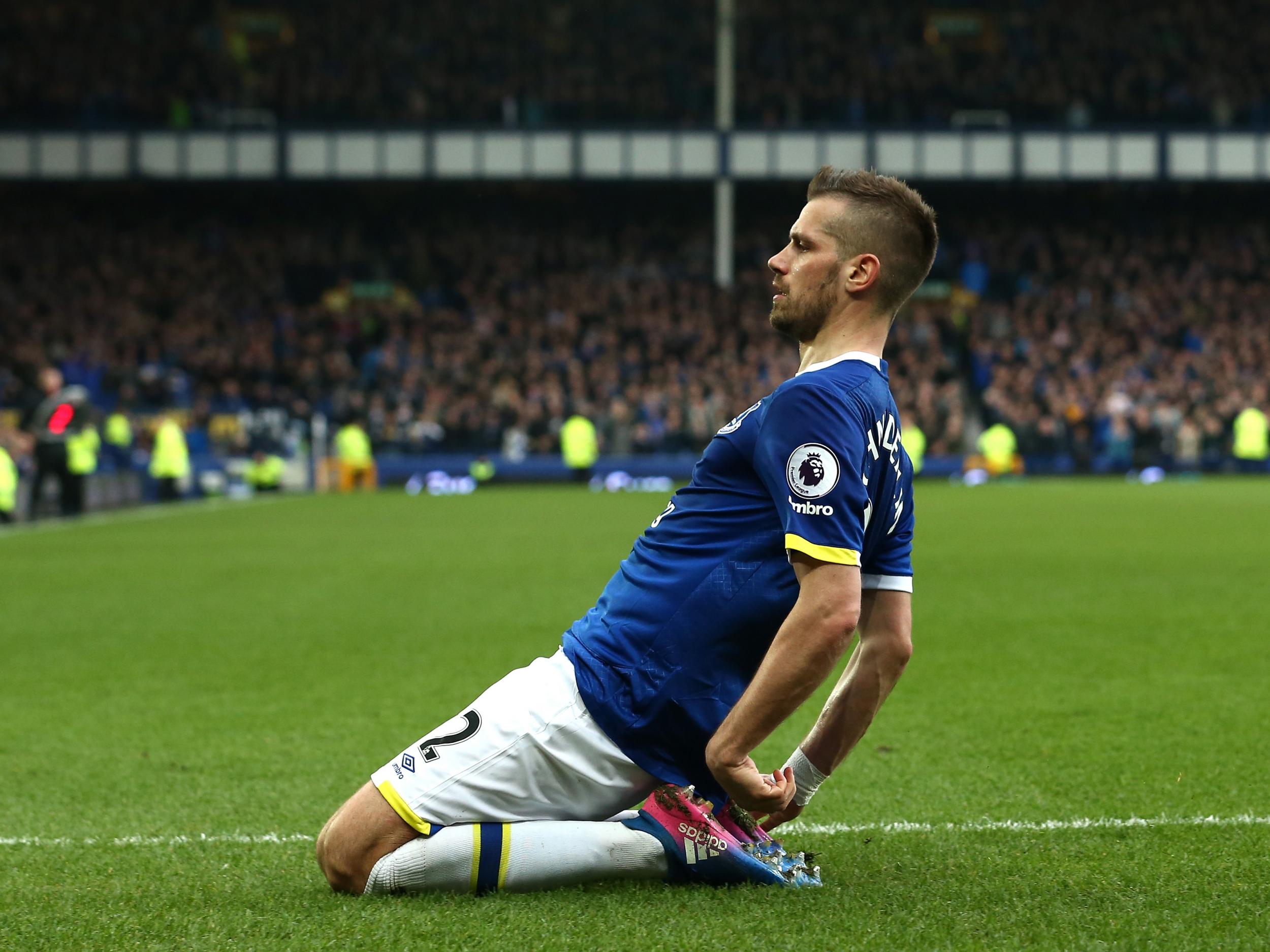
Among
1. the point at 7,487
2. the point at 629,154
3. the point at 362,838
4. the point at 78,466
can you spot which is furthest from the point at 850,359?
the point at 629,154

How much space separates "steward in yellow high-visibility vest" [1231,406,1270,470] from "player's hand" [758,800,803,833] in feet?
113

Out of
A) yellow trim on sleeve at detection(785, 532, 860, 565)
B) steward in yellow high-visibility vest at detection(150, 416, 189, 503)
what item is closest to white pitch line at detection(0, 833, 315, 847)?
yellow trim on sleeve at detection(785, 532, 860, 565)

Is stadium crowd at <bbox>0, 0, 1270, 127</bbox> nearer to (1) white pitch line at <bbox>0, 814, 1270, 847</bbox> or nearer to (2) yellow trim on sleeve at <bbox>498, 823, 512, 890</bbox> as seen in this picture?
(1) white pitch line at <bbox>0, 814, 1270, 847</bbox>

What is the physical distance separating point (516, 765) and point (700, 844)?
0.50 meters

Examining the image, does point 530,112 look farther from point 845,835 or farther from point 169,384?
point 845,835

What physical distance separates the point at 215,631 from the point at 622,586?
647 cm

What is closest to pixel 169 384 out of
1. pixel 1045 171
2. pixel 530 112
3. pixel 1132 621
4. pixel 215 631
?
pixel 530 112

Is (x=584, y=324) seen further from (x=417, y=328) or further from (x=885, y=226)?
(x=885, y=226)

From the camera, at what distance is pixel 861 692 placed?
3773mm

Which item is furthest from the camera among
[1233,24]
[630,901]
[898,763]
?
[1233,24]

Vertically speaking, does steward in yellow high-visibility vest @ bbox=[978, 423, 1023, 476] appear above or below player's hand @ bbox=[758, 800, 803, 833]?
below

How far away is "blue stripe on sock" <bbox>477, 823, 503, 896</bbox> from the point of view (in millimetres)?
3562

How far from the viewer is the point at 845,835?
14.1 feet

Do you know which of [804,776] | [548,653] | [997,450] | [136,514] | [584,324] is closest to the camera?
[804,776]
